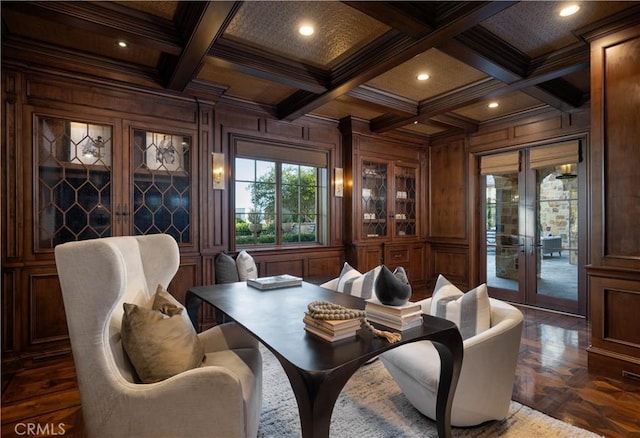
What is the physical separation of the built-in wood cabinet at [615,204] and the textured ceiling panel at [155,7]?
329 cm

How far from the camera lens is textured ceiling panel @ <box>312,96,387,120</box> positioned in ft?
13.7

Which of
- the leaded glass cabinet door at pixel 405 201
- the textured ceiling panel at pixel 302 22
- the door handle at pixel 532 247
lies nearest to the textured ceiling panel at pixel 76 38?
the textured ceiling panel at pixel 302 22

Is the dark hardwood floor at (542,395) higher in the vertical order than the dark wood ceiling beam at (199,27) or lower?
lower

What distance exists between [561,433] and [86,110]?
14.8ft

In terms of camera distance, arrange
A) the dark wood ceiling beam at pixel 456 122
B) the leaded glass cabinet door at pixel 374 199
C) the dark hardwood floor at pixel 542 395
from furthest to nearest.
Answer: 1. the leaded glass cabinet door at pixel 374 199
2. the dark wood ceiling beam at pixel 456 122
3. the dark hardwood floor at pixel 542 395

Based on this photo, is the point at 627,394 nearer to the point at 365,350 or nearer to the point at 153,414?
the point at 365,350

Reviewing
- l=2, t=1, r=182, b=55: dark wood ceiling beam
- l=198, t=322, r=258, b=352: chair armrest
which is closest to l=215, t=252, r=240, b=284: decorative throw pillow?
l=198, t=322, r=258, b=352: chair armrest

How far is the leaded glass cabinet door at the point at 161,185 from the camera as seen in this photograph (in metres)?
3.50

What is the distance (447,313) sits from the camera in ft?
6.60

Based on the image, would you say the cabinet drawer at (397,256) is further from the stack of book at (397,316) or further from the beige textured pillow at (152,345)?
the beige textured pillow at (152,345)

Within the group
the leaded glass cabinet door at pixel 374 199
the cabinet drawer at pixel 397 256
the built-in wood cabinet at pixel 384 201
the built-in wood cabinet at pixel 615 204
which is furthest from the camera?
the cabinet drawer at pixel 397 256

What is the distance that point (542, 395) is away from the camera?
233 centimetres

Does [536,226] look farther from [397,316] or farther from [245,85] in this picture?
[245,85]

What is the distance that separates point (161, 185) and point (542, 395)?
3929mm
